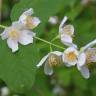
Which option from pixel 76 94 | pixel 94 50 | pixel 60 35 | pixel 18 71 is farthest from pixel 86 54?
pixel 76 94

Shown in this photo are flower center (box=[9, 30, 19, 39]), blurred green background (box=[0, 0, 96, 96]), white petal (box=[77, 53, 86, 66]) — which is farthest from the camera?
blurred green background (box=[0, 0, 96, 96])

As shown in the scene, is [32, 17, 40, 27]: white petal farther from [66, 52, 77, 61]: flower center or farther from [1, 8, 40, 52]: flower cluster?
[66, 52, 77, 61]: flower center

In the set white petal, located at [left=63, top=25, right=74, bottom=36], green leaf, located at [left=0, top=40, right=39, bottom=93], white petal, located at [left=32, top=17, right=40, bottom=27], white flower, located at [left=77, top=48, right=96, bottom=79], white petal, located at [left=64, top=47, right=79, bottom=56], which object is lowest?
white flower, located at [left=77, top=48, right=96, bottom=79]

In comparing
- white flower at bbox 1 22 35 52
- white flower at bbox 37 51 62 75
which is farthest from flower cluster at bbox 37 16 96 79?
white flower at bbox 1 22 35 52

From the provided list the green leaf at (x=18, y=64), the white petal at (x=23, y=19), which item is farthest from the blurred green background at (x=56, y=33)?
the white petal at (x=23, y=19)

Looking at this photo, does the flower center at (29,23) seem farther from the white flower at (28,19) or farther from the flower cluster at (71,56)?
the flower cluster at (71,56)

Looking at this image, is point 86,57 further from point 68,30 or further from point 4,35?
point 4,35
